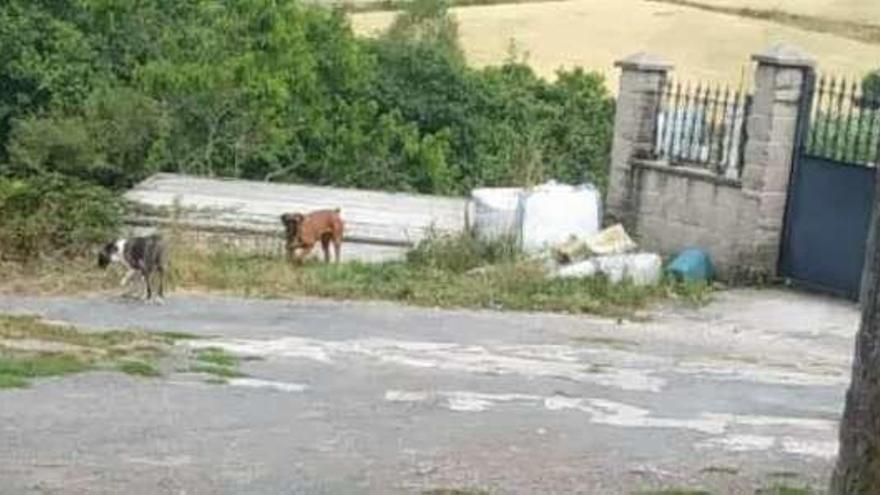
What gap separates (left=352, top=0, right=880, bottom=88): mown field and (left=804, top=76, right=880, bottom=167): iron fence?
24.7 meters

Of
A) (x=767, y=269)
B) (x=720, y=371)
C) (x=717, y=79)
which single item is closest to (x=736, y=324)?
(x=767, y=269)

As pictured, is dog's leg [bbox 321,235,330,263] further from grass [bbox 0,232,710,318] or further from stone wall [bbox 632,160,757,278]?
stone wall [bbox 632,160,757,278]

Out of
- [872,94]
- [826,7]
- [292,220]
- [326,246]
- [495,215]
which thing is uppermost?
[826,7]

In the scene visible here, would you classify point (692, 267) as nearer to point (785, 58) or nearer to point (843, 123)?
point (843, 123)

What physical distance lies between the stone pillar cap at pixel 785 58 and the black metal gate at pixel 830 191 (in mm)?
254

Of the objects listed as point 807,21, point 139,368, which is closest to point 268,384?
point 139,368

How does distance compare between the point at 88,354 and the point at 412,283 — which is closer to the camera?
the point at 88,354

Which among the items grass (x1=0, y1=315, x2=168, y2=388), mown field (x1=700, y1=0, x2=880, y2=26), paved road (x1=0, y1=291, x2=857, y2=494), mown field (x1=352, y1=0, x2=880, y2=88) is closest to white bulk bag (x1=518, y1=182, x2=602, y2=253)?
paved road (x1=0, y1=291, x2=857, y2=494)

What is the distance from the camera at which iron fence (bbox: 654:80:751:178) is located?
20.8 metres

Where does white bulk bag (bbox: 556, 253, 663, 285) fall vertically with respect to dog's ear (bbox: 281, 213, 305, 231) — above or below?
below

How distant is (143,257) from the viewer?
57.9 feet

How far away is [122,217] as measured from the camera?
872 inches

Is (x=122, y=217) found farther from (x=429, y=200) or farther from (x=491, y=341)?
(x=491, y=341)

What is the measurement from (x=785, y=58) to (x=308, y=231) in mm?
5522
